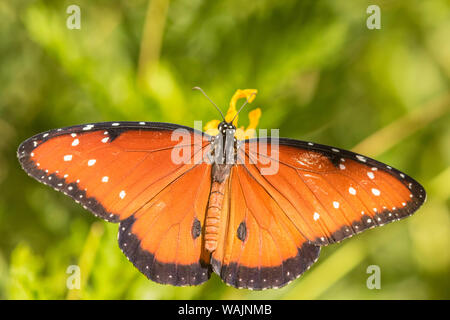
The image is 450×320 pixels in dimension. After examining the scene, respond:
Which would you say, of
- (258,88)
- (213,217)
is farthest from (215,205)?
(258,88)

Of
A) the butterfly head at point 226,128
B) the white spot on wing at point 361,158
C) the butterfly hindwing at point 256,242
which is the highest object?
the butterfly head at point 226,128

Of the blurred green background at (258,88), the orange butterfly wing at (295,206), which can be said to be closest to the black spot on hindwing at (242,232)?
the orange butterfly wing at (295,206)

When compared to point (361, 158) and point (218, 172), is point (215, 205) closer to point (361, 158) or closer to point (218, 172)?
point (218, 172)

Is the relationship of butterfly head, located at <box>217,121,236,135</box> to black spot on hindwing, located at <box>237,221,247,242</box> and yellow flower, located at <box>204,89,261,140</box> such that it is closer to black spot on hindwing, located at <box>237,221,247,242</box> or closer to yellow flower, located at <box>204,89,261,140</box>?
yellow flower, located at <box>204,89,261,140</box>

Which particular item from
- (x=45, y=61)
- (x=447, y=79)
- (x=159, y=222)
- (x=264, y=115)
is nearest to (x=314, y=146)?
(x=264, y=115)

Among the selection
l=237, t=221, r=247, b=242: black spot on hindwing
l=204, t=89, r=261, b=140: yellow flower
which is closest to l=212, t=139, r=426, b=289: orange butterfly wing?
l=237, t=221, r=247, b=242: black spot on hindwing

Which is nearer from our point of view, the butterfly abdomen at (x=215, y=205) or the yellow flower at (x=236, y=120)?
the butterfly abdomen at (x=215, y=205)

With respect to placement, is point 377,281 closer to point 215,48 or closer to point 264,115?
point 264,115

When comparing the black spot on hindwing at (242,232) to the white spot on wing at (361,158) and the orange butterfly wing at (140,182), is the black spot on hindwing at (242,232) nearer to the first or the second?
the orange butterfly wing at (140,182)
